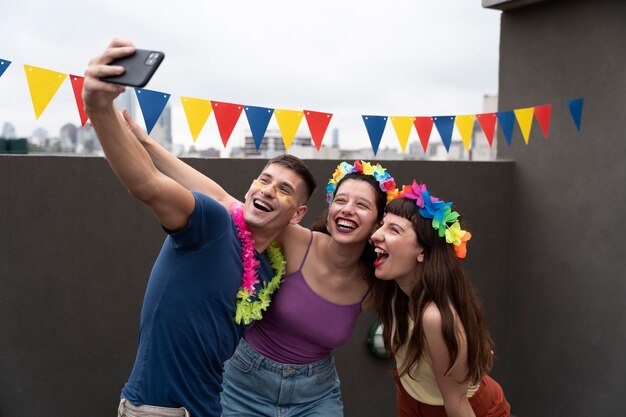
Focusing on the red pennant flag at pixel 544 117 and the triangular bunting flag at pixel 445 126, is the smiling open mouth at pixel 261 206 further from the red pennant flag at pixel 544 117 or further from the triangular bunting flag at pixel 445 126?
the red pennant flag at pixel 544 117

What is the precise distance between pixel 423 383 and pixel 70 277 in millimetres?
1980

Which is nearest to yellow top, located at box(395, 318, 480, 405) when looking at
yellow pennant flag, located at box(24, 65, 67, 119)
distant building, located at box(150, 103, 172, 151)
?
distant building, located at box(150, 103, 172, 151)

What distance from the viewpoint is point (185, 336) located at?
184 cm

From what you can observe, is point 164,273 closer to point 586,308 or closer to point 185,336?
point 185,336

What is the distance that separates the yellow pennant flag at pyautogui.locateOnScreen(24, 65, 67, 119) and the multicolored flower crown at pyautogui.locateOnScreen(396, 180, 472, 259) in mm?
1681

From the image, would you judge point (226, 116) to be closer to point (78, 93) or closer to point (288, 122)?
point (288, 122)

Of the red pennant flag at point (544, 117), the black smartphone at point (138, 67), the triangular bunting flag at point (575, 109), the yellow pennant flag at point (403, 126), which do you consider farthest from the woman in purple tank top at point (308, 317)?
the triangular bunting flag at point (575, 109)

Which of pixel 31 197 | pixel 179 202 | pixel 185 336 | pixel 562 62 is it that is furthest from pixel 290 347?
pixel 562 62

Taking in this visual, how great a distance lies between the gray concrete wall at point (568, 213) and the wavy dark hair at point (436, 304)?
253cm

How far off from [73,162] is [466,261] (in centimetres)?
305

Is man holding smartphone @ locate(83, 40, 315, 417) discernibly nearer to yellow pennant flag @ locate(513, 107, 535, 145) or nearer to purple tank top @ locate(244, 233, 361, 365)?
purple tank top @ locate(244, 233, 361, 365)

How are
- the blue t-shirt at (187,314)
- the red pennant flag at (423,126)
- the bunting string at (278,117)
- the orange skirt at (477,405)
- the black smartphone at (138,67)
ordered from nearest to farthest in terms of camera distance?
1. the black smartphone at (138,67)
2. the blue t-shirt at (187,314)
3. the orange skirt at (477,405)
4. the bunting string at (278,117)
5. the red pennant flag at (423,126)

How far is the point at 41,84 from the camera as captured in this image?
2.85 meters

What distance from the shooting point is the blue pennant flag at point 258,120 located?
3428 mm
